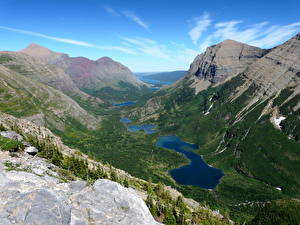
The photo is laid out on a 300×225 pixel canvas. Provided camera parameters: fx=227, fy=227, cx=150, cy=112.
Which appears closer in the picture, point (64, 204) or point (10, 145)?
point (64, 204)

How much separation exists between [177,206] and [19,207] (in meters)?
93.3

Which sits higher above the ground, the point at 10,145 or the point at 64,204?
the point at 64,204

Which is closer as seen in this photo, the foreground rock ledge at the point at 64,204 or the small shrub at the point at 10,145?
the foreground rock ledge at the point at 64,204

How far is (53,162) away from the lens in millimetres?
100500

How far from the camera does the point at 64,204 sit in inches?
1933

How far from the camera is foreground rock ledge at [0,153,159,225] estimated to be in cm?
4431

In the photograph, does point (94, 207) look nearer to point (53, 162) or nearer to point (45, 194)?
point (45, 194)

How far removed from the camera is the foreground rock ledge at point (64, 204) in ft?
145

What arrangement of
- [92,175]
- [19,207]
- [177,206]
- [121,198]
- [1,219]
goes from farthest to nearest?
[177,206]
[92,175]
[121,198]
[19,207]
[1,219]

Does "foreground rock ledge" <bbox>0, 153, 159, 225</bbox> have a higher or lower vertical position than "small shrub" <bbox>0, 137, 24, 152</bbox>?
higher

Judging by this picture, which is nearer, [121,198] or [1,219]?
[1,219]

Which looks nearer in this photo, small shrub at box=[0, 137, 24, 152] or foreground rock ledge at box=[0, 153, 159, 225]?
foreground rock ledge at box=[0, 153, 159, 225]

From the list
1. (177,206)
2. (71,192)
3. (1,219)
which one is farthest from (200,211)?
(1,219)

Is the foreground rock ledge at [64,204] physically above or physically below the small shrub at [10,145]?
above
